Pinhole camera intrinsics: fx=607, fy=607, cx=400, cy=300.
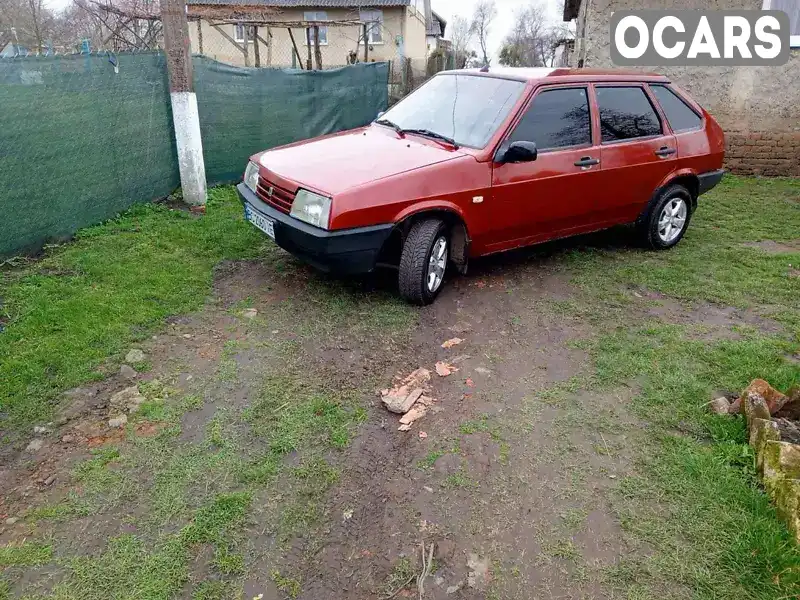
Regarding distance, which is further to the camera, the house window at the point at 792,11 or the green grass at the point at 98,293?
the house window at the point at 792,11

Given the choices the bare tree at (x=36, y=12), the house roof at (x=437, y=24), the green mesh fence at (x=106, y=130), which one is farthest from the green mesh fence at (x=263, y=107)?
the house roof at (x=437, y=24)

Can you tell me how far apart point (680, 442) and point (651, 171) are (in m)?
3.55

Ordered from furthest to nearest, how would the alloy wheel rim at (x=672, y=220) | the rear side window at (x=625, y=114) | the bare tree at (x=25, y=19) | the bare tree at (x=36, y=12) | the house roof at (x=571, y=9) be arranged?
the bare tree at (x=25, y=19), the bare tree at (x=36, y=12), the house roof at (x=571, y=9), the alloy wheel rim at (x=672, y=220), the rear side window at (x=625, y=114)

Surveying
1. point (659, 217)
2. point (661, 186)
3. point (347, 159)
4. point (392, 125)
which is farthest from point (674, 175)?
point (347, 159)

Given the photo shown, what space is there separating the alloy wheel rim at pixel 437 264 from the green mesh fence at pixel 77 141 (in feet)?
11.6

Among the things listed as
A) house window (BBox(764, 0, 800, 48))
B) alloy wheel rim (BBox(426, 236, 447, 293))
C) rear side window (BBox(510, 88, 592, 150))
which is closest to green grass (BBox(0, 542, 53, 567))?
alloy wheel rim (BBox(426, 236, 447, 293))

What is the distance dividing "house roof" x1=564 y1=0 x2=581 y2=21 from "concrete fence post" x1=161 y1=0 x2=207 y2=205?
441 inches

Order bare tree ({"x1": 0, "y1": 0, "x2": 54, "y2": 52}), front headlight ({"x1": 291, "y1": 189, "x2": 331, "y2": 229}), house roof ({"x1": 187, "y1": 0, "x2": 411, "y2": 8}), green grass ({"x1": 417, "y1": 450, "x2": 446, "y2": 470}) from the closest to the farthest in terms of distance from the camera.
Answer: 1. green grass ({"x1": 417, "y1": 450, "x2": 446, "y2": 470})
2. front headlight ({"x1": 291, "y1": 189, "x2": 331, "y2": 229})
3. bare tree ({"x1": 0, "y1": 0, "x2": 54, "y2": 52})
4. house roof ({"x1": 187, "y1": 0, "x2": 411, "y2": 8})

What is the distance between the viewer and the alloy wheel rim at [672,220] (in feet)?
21.1

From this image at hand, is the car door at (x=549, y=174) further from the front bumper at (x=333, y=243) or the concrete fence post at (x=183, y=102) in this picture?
the concrete fence post at (x=183, y=102)

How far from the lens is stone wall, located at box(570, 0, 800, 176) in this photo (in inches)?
394

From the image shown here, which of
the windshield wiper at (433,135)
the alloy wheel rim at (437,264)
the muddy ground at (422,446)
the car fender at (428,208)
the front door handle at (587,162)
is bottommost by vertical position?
the muddy ground at (422,446)

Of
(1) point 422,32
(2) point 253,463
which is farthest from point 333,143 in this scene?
(1) point 422,32

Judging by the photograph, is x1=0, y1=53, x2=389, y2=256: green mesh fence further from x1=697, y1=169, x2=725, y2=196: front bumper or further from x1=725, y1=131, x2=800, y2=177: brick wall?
x1=725, y1=131, x2=800, y2=177: brick wall
